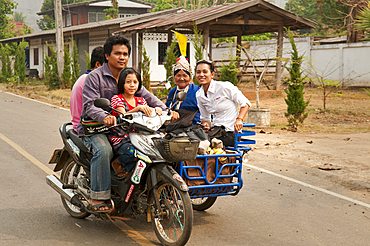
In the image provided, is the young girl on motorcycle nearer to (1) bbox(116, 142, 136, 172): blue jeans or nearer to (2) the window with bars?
(1) bbox(116, 142, 136, 172): blue jeans

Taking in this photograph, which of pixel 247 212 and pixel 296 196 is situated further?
pixel 296 196

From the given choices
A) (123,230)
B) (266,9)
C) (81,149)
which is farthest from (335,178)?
(266,9)

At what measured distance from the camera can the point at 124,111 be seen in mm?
4508

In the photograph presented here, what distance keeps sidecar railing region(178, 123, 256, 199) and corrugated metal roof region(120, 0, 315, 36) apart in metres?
14.9

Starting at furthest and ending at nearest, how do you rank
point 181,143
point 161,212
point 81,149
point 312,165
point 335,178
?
1. point 312,165
2. point 335,178
3. point 81,149
4. point 161,212
5. point 181,143

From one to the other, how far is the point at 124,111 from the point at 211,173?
116cm

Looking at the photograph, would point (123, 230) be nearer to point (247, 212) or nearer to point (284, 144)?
point (247, 212)

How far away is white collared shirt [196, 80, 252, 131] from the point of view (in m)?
5.73

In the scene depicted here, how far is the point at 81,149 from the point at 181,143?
1385 mm

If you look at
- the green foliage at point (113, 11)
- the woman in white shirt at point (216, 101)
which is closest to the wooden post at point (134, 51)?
the green foliage at point (113, 11)

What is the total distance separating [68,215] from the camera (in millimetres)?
5383

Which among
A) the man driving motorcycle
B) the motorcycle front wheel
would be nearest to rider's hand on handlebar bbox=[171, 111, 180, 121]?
the man driving motorcycle

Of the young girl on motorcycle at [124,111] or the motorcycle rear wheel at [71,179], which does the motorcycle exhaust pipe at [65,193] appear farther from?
the young girl on motorcycle at [124,111]

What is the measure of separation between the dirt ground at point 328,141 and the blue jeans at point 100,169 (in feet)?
14.6
